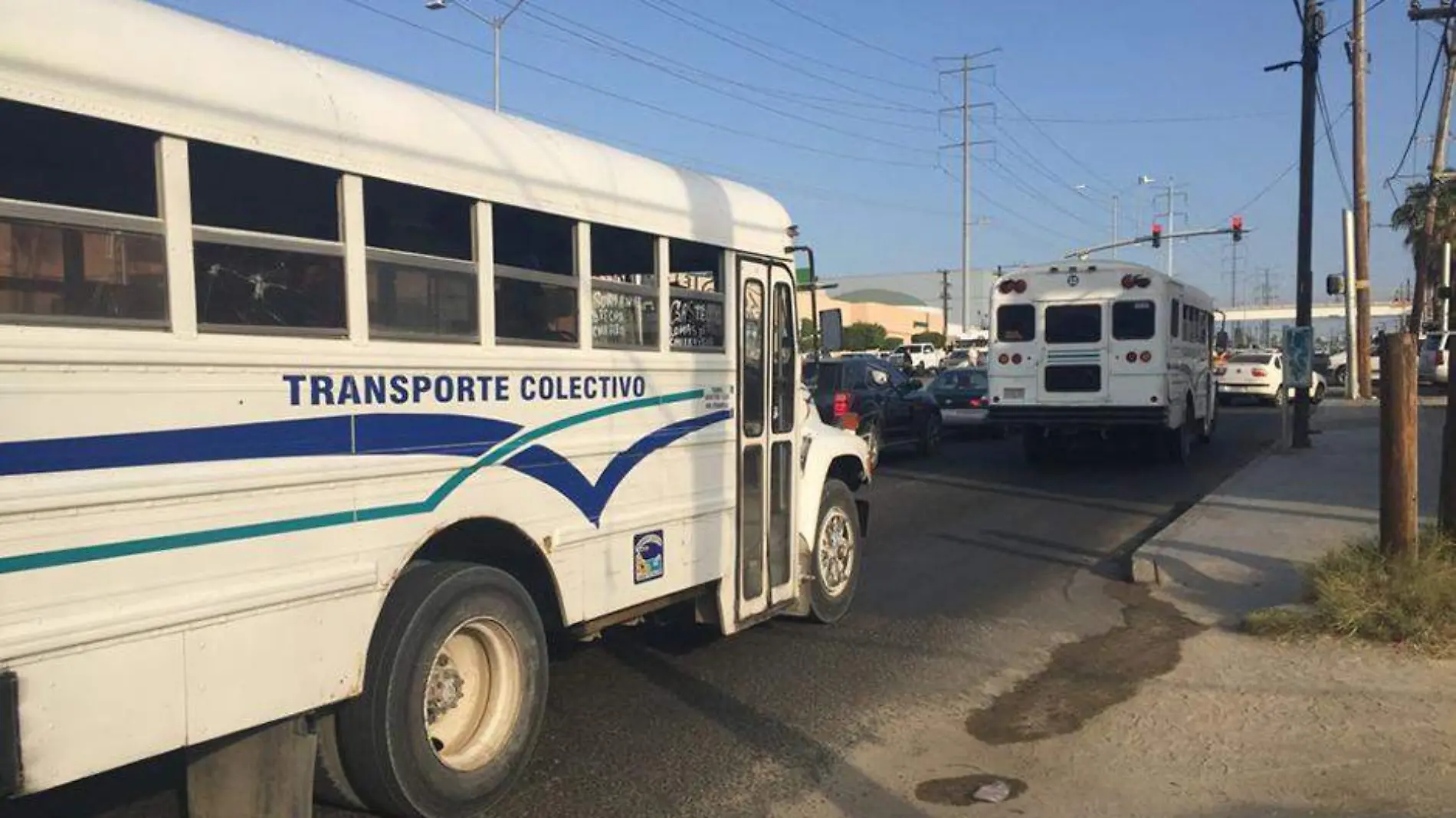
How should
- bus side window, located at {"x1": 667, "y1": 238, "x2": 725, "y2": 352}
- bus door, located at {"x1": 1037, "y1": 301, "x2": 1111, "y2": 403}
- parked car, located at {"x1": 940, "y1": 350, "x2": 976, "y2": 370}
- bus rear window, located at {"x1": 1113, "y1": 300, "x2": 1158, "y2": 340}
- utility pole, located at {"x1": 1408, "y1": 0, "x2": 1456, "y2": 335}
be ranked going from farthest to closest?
parked car, located at {"x1": 940, "y1": 350, "x2": 976, "y2": 370}
utility pole, located at {"x1": 1408, "y1": 0, "x2": 1456, "y2": 335}
bus door, located at {"x1": 1037, "y1": 301, "x2": 1111, "y2": 403}
bus rear window, located at {"x1": 1113, "y1": 300, "x2": 1158, "y2": 340}
bus side window, located at {"x1": 667, "y1": 238, "x2": 725, "y2": 352}

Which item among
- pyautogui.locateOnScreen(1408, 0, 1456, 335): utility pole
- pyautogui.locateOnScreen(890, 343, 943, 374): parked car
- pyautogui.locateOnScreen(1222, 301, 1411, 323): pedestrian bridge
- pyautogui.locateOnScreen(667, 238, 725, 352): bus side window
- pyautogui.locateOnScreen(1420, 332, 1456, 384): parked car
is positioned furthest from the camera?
pyautogui.locateOnScreen(1222, 301, 1411, 323): pedestrian bridge

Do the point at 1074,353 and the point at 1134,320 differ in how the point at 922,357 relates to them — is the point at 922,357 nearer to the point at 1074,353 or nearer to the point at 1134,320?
the point at 1074,353

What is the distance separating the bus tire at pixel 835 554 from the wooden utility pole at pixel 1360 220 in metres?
25.2

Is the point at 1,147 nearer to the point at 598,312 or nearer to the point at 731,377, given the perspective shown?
the point at 598,312

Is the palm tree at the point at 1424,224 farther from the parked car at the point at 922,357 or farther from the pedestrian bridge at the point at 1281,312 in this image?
the pedestrian bridge at the point at 1281,312

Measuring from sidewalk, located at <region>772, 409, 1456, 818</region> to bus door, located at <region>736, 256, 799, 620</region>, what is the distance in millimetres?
1191

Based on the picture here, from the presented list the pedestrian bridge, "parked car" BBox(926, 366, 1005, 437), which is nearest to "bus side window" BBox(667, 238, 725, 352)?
"parked car" BBox(926, 366, 1005, 437)

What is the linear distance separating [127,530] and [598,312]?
2.44 meters

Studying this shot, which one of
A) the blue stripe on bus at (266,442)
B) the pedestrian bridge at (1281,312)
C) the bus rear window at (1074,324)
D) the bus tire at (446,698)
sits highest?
the pedestrian bridge at (1281,312)

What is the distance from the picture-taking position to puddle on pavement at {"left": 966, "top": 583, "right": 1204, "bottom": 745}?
18.7ft

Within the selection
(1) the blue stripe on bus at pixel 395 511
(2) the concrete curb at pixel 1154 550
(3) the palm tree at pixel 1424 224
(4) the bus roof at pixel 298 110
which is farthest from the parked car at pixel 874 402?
(3) the palm tree at pixel 1424 224

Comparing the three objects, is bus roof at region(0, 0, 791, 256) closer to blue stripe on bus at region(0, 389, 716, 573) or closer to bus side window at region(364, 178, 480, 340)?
bus side window at region(364, 178, 480, 340)

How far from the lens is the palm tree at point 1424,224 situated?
41594mm

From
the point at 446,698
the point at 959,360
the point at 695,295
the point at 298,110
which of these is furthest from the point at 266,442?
the point at 959,360
